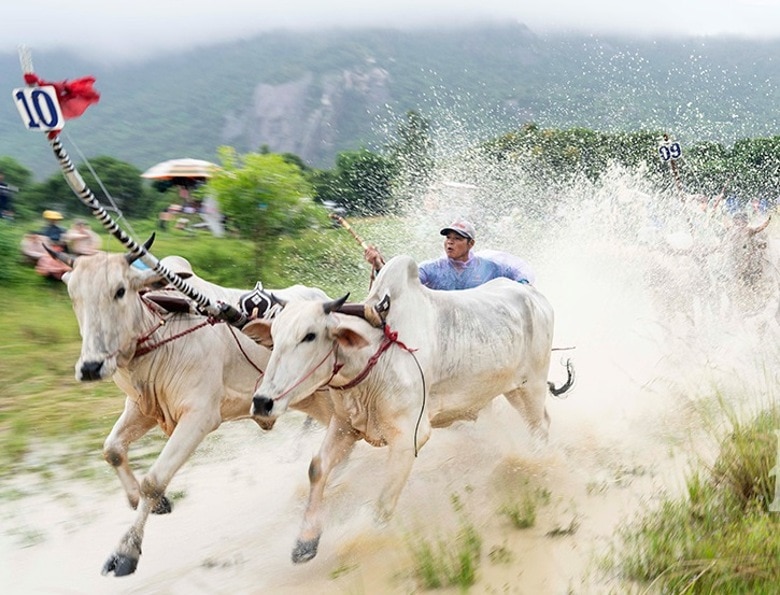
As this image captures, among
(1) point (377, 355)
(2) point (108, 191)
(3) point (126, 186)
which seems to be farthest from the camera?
(3) point (126, 186)

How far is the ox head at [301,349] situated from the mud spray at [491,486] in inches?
35.0

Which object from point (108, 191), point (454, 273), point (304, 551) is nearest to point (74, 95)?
point (304, 551)

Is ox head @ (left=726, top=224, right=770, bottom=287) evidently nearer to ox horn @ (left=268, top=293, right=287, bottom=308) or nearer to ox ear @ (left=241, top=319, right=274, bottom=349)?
ox horn @ (left=268, top=293, right=287, bottom=308)

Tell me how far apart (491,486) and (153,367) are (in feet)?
6.81

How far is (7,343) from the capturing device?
912cm

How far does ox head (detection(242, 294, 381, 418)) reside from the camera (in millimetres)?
3840

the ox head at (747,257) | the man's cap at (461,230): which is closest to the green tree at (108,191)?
the ox head at (747,257)

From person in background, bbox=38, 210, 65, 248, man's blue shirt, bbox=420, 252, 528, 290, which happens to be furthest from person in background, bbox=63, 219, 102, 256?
man's blue shirt, bbox=420, 252, 528, 290

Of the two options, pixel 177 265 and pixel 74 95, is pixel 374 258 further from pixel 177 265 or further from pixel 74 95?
pixel 74 95

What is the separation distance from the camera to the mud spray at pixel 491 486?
4.28 m

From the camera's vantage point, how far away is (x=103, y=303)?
13.5 ft

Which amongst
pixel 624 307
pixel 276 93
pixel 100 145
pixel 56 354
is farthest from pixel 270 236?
pixel 276 93

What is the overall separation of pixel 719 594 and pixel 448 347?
189 cm

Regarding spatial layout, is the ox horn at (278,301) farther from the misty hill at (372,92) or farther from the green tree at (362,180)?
the misty hill at (372,92)
